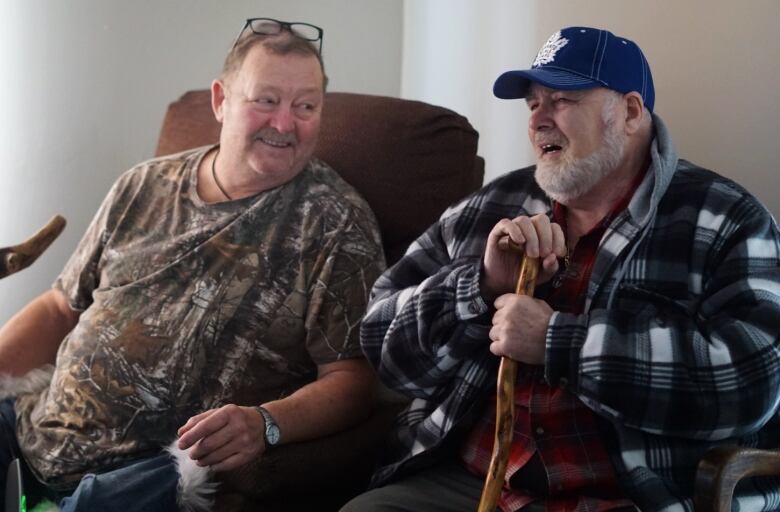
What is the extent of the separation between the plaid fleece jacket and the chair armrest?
82 millimetres

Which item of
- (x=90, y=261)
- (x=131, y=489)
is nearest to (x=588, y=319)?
(x=131, y=489)

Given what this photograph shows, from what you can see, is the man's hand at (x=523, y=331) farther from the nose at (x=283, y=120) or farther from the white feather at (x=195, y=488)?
the nose at (x=283, y=120)

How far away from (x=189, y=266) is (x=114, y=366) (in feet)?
0.77

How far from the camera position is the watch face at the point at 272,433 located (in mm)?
1688

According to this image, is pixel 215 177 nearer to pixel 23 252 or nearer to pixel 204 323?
pixel 204 323

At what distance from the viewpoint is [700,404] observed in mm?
1464

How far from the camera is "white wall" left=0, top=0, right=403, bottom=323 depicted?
103 inches

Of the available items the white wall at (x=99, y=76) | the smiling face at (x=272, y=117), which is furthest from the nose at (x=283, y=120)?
the white wall at (x=99, y=76)

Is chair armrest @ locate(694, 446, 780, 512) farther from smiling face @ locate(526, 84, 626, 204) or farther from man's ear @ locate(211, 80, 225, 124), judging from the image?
man's ear @ locate(211, 80, 225, 124)

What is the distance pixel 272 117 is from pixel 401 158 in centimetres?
29

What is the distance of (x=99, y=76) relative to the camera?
9.02ft

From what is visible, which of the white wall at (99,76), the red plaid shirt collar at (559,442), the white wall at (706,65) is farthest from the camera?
the white wall at (99,76)

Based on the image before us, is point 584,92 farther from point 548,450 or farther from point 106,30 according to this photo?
point 106,30

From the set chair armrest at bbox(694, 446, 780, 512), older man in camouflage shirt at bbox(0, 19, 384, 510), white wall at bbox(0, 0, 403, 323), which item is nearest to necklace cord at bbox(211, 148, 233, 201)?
older man in camouflage shirt at bbox(0, 19, 384, 510)
